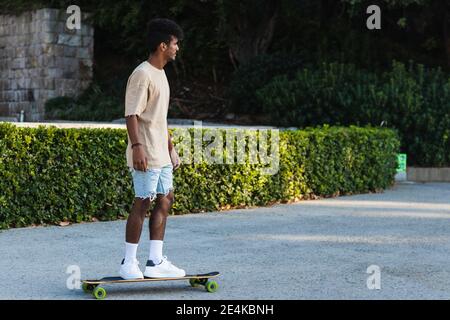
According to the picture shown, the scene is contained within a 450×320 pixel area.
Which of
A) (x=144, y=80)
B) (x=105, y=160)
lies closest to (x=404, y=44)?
(x=105, y=160)

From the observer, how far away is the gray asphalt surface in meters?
6.91

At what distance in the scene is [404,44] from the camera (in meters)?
23.2

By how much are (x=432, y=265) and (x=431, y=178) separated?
9741 millimetres

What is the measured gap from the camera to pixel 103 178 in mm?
11031

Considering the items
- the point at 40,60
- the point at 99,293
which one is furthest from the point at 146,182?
the point at 40,60

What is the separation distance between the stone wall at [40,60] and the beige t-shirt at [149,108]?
1713 centimetres

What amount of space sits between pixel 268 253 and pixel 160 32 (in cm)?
286

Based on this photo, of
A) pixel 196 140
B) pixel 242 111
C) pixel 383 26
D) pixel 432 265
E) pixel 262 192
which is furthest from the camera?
pixel 383 26

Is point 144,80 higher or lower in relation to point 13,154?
higher

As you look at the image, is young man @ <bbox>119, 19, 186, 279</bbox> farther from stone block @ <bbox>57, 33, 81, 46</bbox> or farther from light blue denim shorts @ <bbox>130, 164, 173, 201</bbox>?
stone block @ <bbox>57, 33, 81, 46</bbox>

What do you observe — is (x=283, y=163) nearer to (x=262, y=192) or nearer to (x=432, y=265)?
(x=262, y=192)

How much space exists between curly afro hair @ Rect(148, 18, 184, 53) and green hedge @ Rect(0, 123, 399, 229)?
156 inches

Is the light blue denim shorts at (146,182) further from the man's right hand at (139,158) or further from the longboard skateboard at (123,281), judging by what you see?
the longboard skateboard at (123,281)

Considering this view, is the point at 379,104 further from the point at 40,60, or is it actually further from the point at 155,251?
the point at 155,251
